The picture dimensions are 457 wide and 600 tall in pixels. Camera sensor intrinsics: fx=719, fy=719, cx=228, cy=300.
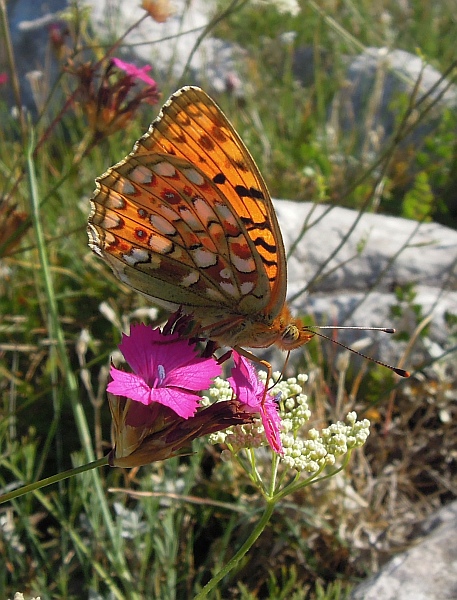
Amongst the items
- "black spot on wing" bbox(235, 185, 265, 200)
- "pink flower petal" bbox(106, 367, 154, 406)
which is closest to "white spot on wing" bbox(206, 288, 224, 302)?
"black spot on wing" bbox(235, 185, 265, 200)

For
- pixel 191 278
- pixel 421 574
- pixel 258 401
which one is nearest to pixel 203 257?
pixel 191 278

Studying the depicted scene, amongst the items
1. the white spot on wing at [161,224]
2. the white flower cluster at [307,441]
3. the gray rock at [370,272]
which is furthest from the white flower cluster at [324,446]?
the gray rock at [370,272]

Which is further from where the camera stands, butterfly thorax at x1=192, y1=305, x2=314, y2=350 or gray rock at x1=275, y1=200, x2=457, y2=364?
gray rock at x1=275, y1=200, x2=457, y2=364

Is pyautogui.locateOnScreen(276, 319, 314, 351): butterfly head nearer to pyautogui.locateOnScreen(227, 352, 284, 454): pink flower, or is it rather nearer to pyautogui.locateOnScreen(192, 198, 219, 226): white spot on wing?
pyautogui.locateOnScreen(227, 352, 284, 454): pink flower

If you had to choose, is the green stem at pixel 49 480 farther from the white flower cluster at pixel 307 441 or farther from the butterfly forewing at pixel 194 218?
the butterfly forewing at pixel 194 218

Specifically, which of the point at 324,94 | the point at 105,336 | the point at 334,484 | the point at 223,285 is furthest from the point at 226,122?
the point at 324,94

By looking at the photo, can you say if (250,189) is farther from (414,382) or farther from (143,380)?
(414,382)

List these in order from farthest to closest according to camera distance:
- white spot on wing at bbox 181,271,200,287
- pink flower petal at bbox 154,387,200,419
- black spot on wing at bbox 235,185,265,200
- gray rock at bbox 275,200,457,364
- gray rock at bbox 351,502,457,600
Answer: gray rock at bbox 275,200,457,364 → gray rock at bbox 351,502,457,600 → white spot on wing at bbox 181,271,200,287 → black spot on wing at bbox 235,185,265,200 → pink flower petal at bbox 154,387,200,419
